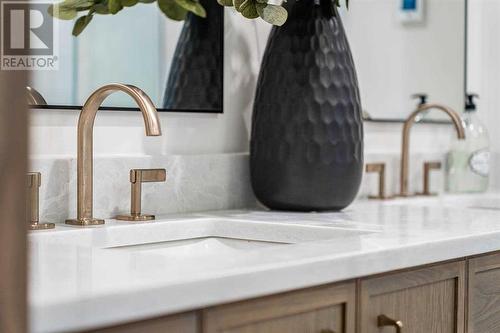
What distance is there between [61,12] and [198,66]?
1.14 ft

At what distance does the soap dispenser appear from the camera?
233 cm

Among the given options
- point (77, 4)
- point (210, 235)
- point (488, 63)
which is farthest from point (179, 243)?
point (488, 63)

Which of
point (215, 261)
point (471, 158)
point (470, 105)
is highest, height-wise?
point (470, 105)

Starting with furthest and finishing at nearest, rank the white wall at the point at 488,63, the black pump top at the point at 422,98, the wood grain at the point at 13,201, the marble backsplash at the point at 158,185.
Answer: the white wall at the point at 488,63 → the black pump top at the point at 422,98 → the marble backsplash at the point at 158,185 → the wood grain at the point at 13,201

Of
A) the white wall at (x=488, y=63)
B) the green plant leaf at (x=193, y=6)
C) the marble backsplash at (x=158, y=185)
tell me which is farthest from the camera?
the white wall at (x=488, y=63)

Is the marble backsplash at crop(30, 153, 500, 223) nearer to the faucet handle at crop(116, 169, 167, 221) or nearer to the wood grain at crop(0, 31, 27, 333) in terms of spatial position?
the faucet handle at crop(116, 169, 167, 221)

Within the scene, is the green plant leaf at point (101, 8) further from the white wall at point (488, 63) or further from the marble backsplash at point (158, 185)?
the white wall at point (488, 63)

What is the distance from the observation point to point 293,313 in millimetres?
1057

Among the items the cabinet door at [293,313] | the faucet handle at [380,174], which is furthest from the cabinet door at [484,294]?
the faucet handle at [380,174]

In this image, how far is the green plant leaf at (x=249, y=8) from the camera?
154cm

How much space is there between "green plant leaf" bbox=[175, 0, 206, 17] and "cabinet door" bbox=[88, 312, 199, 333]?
855 mm

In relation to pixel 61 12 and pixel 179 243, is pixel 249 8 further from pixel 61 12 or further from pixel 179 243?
pixel 179 243

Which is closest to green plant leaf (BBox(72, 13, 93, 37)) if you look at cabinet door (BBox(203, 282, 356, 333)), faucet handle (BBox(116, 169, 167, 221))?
faucet handle (BBox(116, 169, 167, 221))

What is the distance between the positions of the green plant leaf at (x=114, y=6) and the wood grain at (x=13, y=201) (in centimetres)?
87
